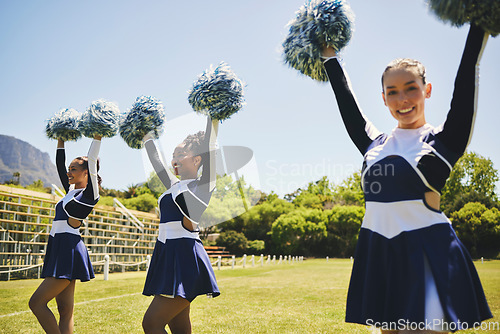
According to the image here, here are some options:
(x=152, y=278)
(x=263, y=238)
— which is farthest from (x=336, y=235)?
(x=152, y=278)

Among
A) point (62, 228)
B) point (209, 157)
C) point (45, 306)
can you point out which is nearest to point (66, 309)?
point (45, 306)

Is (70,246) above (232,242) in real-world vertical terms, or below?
above

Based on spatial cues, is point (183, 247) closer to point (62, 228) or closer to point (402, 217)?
point (402, 217)

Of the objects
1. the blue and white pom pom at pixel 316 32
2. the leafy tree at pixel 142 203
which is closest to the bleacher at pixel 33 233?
the blue and white pom pom at pixel 316 32

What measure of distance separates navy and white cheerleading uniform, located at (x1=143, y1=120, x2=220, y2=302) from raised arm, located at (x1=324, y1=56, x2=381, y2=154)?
122 centimetres

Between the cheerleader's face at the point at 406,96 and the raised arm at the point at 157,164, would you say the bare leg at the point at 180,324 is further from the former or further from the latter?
the cheerleader's face at the point at 406,96

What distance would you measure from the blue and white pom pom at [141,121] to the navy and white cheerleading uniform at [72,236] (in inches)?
25.9

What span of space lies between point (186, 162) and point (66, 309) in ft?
7.24

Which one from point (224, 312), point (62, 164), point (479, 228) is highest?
point (479, 228)

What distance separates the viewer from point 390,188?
6.21 ft

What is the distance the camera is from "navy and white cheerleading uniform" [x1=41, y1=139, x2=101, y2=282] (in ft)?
13.4

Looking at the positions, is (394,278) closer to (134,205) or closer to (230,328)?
(230,328)

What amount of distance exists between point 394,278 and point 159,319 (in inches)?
67.6

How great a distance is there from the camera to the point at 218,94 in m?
3.09
